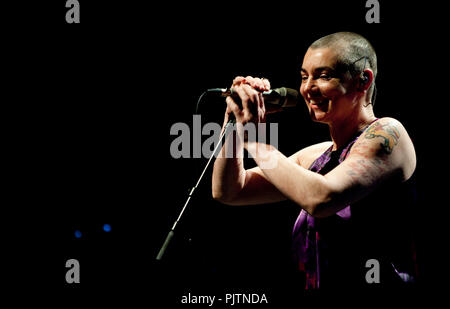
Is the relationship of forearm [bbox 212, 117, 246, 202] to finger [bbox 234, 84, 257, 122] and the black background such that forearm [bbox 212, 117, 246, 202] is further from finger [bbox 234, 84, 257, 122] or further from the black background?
the black background

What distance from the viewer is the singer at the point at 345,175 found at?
126 centimetres

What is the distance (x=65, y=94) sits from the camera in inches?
101

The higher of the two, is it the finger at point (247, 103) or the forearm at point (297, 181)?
the finger at point (247, 103)

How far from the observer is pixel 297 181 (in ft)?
4.08

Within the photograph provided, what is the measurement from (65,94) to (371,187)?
6.68ft

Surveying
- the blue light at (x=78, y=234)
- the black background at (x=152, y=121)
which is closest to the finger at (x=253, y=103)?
the black background at (x=152, y=121)

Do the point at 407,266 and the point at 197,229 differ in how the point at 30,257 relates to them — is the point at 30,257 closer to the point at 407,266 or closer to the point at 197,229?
the point at 197,229

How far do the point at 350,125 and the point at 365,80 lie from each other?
182mm

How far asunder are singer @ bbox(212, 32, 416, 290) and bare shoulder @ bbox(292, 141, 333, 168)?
0.45ft

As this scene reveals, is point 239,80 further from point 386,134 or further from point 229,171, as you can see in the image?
point 386,134

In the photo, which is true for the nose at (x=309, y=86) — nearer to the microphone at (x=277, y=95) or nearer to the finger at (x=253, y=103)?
the microphone at (x=277, y=95)

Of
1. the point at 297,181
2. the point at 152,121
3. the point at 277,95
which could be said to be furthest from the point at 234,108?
the point at 152,121
